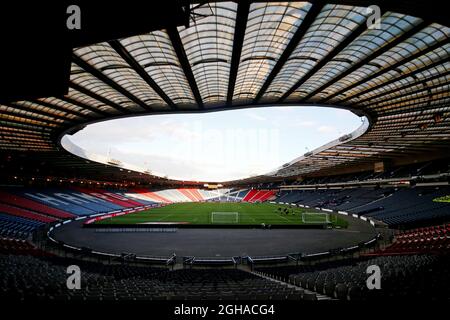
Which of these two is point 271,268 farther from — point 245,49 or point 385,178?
point 385,178

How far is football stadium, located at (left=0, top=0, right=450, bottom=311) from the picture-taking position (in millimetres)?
6938

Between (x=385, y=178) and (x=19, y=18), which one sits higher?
(x=19, y=18)

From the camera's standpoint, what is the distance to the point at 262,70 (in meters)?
20.1

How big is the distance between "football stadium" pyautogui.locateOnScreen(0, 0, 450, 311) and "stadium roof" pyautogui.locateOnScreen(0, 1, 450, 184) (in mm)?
124

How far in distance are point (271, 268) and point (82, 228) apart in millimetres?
28731

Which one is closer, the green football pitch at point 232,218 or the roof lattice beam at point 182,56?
the roof lattice beam at point 182,56

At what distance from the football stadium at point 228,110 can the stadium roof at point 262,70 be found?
0.41 ft

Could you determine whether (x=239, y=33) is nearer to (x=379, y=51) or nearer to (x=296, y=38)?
(x=296, y=38)

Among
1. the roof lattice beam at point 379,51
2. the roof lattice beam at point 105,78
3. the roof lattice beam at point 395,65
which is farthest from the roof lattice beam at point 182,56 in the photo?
the roof lattice beam at point 395,65

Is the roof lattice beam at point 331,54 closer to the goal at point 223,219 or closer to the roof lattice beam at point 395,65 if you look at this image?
the roof lattice beam at point 395,65

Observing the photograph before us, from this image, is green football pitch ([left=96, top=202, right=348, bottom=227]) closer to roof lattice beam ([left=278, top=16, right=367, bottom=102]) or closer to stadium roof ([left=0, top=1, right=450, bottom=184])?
stadium roof ([left=0, top=1, right=450, bottom=184])

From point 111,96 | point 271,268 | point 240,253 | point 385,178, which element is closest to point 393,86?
point 271,268

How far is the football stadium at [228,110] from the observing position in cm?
694

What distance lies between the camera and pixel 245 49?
16.3 meters
